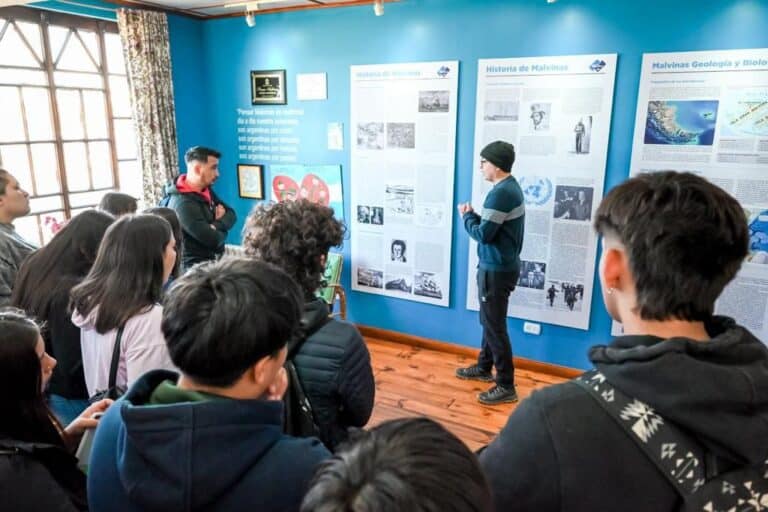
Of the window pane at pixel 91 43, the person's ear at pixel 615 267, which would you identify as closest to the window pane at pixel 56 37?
the window pane at pixel 91 43

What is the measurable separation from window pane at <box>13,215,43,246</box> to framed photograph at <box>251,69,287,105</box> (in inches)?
76.1

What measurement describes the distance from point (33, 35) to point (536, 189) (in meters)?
3.60

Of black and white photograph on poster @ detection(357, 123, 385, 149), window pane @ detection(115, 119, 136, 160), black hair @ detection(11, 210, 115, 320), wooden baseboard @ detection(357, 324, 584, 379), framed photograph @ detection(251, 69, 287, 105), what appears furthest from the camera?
framed photograph @ detection(251, 69, 287, 105)

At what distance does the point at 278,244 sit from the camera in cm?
139

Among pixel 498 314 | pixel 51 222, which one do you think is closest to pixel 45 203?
pixel 51 222

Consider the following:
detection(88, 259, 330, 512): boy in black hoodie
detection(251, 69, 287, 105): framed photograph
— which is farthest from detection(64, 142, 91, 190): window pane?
detection(88, 259, 330, 512): boy in black hoodie

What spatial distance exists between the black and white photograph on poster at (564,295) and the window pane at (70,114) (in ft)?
12.0

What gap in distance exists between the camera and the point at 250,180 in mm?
4492

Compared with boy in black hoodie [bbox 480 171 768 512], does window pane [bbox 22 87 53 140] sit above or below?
above

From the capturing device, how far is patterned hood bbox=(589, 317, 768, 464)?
0.63m

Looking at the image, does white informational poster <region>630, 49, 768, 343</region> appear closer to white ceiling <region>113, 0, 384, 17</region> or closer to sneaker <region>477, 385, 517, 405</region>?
sneaker <region>477, 385, 517, 405</region>

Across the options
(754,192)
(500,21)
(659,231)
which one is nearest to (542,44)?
(500,21)

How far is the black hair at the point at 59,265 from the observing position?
163 centimetres

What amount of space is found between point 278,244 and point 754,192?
2.77 meters
